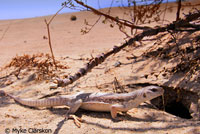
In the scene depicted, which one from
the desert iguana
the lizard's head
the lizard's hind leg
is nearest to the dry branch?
the desert iguana

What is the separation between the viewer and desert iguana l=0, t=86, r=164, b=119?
287 cm

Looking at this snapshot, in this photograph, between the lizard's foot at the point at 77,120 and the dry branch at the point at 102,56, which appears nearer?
the dry branch at the point at 102,56

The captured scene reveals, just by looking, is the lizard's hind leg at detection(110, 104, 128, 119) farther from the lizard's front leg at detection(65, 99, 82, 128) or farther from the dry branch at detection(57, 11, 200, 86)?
the dry branch at detection(57, 11, 200, 86)

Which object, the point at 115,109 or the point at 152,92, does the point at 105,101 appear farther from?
the point at 152,92

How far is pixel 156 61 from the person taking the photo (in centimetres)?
438

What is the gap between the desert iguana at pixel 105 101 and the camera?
113 inches

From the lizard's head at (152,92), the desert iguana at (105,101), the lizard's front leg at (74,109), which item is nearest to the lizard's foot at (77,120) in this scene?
the lizard's front leg at (74,109)

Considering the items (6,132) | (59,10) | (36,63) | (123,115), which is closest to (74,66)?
(36,63)

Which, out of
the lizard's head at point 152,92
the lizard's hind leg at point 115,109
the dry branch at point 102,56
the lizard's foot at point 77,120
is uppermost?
the dry branch at point 102,56

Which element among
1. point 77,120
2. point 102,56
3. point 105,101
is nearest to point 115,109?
point 105,101

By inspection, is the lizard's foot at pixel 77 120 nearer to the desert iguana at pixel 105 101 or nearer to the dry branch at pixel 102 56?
the desert iguana at pixel 105 101

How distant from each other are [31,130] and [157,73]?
8.44 feet

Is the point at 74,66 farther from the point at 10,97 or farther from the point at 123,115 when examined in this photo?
the point at 123,115

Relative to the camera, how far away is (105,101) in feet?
9.85
